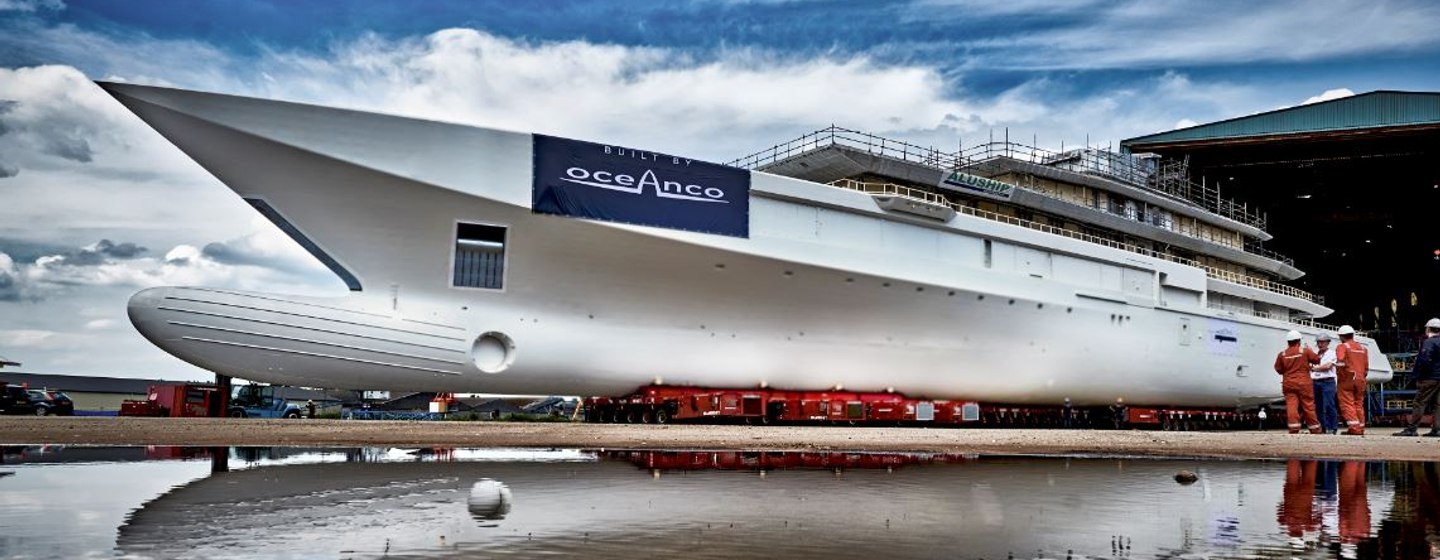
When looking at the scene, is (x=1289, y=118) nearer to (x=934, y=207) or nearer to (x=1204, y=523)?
(x=934, y=207)

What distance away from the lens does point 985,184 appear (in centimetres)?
2955

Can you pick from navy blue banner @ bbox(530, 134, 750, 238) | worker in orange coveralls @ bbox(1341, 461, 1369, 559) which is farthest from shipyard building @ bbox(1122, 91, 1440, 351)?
worker in orange coveralls @ bbox(1341, 461, 1369, 559)

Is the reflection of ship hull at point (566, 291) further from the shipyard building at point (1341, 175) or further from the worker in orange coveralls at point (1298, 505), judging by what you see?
the shipyard building at point (1341, 175)

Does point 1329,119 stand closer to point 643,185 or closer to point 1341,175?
point 1341,175

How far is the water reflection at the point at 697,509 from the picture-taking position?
5.10 m

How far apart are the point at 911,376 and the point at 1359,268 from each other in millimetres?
49415

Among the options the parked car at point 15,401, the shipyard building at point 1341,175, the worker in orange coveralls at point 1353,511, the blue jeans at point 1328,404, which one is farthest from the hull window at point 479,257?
the shipyard building at point 1341,175

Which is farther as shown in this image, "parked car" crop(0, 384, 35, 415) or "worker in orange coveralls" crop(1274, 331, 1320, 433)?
"parked car" crop(0, 384, 35, 415)

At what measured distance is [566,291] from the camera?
22.3 meters

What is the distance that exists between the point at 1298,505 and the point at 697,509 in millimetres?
4471

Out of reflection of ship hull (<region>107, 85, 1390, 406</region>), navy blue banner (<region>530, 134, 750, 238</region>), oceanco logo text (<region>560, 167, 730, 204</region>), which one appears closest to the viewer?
reflection of ship hull (<region>107, 85, 1390, 406</region>)

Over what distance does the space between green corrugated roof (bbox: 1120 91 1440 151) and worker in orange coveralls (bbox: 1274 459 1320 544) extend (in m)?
36.9

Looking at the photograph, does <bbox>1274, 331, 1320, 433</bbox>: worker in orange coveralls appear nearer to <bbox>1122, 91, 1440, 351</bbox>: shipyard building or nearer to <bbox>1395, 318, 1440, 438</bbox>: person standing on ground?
<bbox>1395, 318, 1440, 438</bbox>: person standing on ground

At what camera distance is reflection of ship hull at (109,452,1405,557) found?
5090mm
